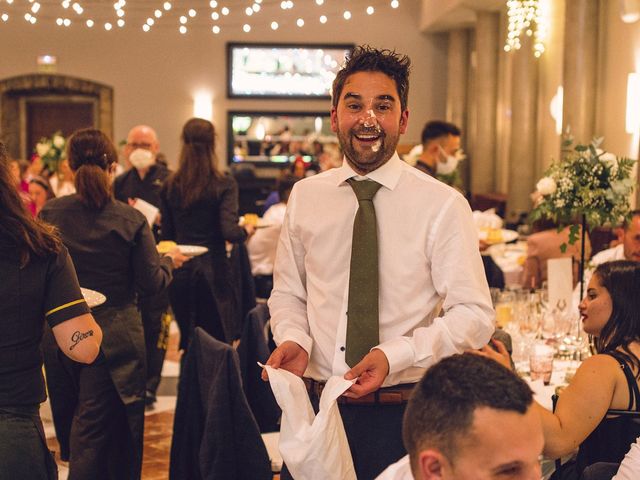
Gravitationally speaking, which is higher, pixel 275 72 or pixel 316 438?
pixel 275 72

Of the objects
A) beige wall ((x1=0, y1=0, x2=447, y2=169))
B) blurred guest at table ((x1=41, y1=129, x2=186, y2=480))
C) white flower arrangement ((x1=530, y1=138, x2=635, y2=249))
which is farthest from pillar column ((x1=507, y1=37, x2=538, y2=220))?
blurred guest at table ((x1=41, y1=129, x2=186, y2=480))

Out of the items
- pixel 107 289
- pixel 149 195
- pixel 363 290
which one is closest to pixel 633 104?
pixel 149 195

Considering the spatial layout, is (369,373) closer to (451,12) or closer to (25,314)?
(25,314)

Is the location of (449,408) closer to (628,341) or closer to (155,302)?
(628,341)

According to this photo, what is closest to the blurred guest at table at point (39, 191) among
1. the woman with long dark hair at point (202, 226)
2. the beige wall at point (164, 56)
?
the woman with long dark hair at point (202, 226)

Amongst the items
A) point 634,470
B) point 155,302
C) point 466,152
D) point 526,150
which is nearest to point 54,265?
point 634,470

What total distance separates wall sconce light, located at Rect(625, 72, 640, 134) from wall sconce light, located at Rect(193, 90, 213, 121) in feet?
30.1

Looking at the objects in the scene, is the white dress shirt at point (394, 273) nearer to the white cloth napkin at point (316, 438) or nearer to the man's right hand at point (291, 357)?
the man's right hand at point (291, 357)

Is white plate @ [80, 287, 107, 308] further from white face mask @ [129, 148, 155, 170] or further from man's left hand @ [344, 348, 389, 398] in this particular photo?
white face mask @ [129, 148, 155, 170]

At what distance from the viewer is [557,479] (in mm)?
2721

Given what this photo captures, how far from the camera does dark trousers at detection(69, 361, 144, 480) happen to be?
4.07m

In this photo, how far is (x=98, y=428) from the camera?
4.09m

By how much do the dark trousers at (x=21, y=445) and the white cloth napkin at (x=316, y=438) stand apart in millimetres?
646

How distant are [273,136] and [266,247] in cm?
960
